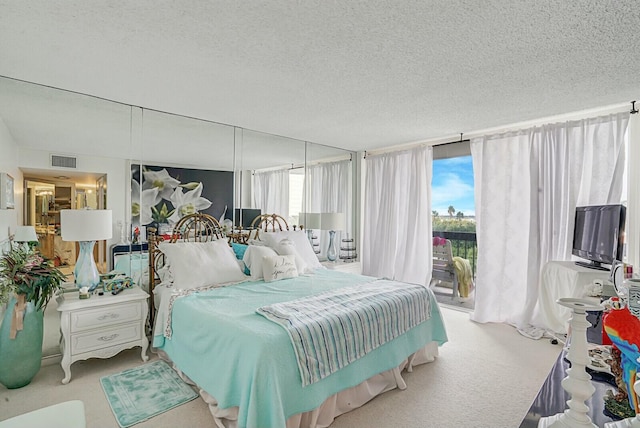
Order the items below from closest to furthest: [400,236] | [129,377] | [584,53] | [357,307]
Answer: [584,53] → [357,307] → [129,377] → [400,236]

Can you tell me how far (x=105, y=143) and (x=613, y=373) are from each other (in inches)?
163

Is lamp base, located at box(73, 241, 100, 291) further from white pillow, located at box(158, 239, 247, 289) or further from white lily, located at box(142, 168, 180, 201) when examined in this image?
white lily, located at box(142, 168, 180, 201)

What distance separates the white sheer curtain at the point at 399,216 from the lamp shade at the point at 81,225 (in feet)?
13.0

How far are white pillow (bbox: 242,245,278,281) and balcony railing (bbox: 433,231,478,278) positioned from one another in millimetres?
2821

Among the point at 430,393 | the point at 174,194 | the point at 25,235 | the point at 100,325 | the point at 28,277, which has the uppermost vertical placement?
the point at 174,194

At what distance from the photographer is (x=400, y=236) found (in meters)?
5.28

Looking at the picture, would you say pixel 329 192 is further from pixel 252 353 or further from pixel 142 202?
pixel 252 353

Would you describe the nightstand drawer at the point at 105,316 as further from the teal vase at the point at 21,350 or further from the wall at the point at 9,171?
the wall at the point at 9,171

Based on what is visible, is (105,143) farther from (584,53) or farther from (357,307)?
(584,53)

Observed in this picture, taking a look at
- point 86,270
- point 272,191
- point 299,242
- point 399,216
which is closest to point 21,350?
point 86,270

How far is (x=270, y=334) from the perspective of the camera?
1979mm

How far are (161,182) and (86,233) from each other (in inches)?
40.0

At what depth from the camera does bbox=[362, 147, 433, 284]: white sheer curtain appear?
4945mm

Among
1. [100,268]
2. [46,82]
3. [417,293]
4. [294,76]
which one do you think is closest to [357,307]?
[417,293]
